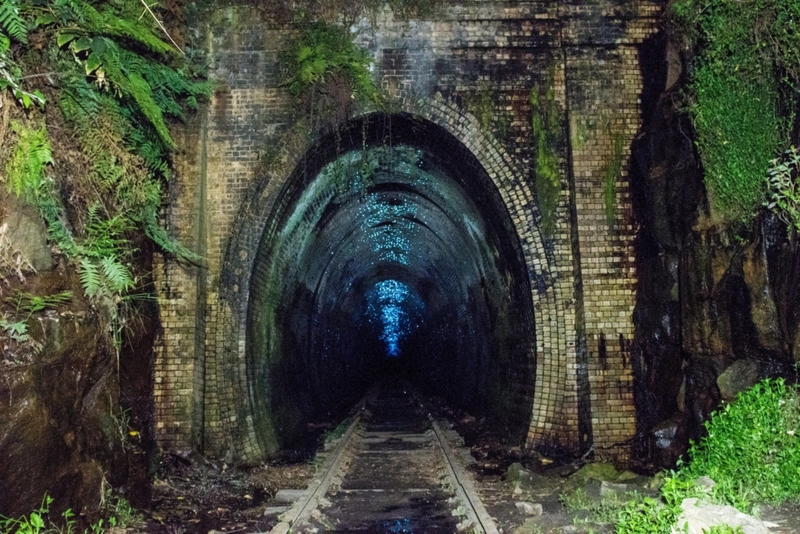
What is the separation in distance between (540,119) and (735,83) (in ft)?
8.86

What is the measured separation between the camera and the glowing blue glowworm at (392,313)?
79.8ft

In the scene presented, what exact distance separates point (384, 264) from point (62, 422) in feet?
51.7

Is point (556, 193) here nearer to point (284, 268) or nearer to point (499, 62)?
point (499, 62)

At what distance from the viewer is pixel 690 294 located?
7.07 metres

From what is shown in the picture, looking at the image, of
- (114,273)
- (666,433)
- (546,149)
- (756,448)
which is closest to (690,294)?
(666,433)

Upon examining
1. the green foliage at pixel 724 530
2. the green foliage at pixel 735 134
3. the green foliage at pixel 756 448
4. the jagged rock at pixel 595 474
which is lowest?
the jagged rock at pixel 595 474

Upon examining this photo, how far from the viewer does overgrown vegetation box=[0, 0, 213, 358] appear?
4910 millimetres

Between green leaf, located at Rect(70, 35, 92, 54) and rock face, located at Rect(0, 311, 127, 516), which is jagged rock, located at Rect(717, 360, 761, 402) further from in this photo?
green leaf, located at Rect(70, 35, 92, 54)

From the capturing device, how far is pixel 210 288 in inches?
333

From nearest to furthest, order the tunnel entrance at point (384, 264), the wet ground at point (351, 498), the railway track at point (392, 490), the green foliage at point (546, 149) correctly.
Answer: the wet ground at point (351, 498) < the railway track at point (392, 490) < the green foliage at point (546, 149) < the tunnel entrance at point (384, 264)

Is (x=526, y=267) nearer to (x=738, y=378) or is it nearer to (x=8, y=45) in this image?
(x=738, y=378)

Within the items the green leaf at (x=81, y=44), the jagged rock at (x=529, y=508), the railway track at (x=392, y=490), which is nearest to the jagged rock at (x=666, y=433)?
the jagged rock at (x=529, y=508)

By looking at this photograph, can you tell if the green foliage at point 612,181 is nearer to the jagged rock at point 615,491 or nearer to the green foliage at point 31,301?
the jagged rock at point 615,491

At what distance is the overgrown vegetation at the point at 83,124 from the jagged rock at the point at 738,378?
5.83 m
